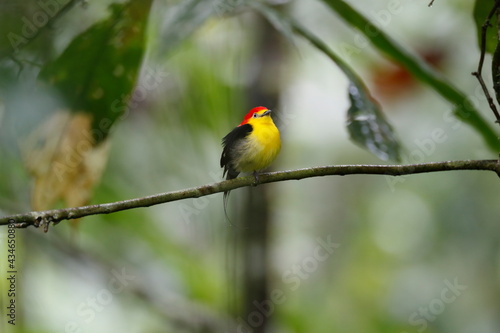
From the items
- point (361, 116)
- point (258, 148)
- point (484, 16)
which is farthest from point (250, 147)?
point (484, 16)

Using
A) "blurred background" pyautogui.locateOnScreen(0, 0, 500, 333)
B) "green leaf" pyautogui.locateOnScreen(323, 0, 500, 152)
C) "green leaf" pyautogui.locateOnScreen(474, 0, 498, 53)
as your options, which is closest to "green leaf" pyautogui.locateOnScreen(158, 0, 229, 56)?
"blurred background" pyautogui.locateOnScreen(0, 0, 500, 333)

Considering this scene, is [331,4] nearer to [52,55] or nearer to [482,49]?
[482,49]

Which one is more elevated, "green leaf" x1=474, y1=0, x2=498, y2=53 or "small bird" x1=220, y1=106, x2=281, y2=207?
"green leaf" x1=474, y1=0, x2=498, y2=53

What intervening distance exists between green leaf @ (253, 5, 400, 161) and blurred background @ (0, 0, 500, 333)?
0.21 ft

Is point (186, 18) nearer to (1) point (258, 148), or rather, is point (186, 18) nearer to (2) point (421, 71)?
(1) point (258, 148)

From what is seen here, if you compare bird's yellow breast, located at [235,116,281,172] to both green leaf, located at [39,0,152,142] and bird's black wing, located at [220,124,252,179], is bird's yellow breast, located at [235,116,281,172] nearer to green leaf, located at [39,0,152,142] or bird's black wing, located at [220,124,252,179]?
bird's black wing, located at [220,124,252,179]

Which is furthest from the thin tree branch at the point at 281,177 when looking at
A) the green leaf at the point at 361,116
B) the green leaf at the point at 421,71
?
the green leaf at the point at 421,71

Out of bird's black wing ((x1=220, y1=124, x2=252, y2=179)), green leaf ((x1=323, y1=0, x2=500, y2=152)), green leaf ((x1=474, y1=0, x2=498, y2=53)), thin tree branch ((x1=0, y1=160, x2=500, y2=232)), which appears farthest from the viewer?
bird's black wing ((x1=220, y1=124, x2=252, y2=179))

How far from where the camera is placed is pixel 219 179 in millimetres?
2531

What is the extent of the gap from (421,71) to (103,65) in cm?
92

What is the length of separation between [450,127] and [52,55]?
2.77m

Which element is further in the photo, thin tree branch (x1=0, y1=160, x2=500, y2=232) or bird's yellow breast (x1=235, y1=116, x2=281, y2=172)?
bird's yellow breast (x1=235, y1=116, x2=281, y2=172)

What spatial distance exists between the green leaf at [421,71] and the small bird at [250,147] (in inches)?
15.8

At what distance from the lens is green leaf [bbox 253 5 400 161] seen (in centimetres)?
163
